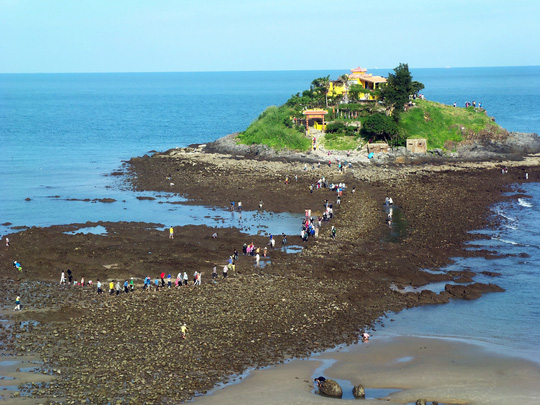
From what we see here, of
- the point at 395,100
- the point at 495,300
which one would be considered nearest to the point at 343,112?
the point at 395,100

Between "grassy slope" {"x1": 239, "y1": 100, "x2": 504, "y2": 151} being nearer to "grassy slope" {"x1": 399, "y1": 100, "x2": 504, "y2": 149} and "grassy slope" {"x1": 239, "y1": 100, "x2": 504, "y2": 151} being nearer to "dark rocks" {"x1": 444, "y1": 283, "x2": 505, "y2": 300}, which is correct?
"grassy slope" {"x1": 399, "y1": 100, "x2": 504, "y2": 149}

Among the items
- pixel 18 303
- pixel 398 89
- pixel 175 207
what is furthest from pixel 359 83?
pixel 18 303

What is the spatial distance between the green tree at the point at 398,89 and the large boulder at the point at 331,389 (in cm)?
6348

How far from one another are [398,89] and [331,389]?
220ft

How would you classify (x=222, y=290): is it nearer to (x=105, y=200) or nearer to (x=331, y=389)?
(x=331, y=389)

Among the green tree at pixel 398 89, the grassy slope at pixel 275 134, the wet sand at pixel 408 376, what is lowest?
the wet sand at pixel 408 376

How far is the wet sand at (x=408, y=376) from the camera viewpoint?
28.3 m

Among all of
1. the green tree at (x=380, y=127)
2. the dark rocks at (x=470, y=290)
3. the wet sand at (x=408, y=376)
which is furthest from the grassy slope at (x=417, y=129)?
the wet sand at (x=408, y=376)

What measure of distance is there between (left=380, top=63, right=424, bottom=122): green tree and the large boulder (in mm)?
63483

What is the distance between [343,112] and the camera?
311 ft

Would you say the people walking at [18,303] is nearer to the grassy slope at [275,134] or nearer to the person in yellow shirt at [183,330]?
the person in yellow shirt at [183,330]

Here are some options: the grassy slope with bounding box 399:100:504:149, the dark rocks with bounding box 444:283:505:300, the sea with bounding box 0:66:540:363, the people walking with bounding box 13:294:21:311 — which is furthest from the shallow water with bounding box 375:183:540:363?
the grassy slope with bounding box 399:100:504:149

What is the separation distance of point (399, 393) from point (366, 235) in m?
24.2

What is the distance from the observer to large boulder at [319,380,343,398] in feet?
93.7
